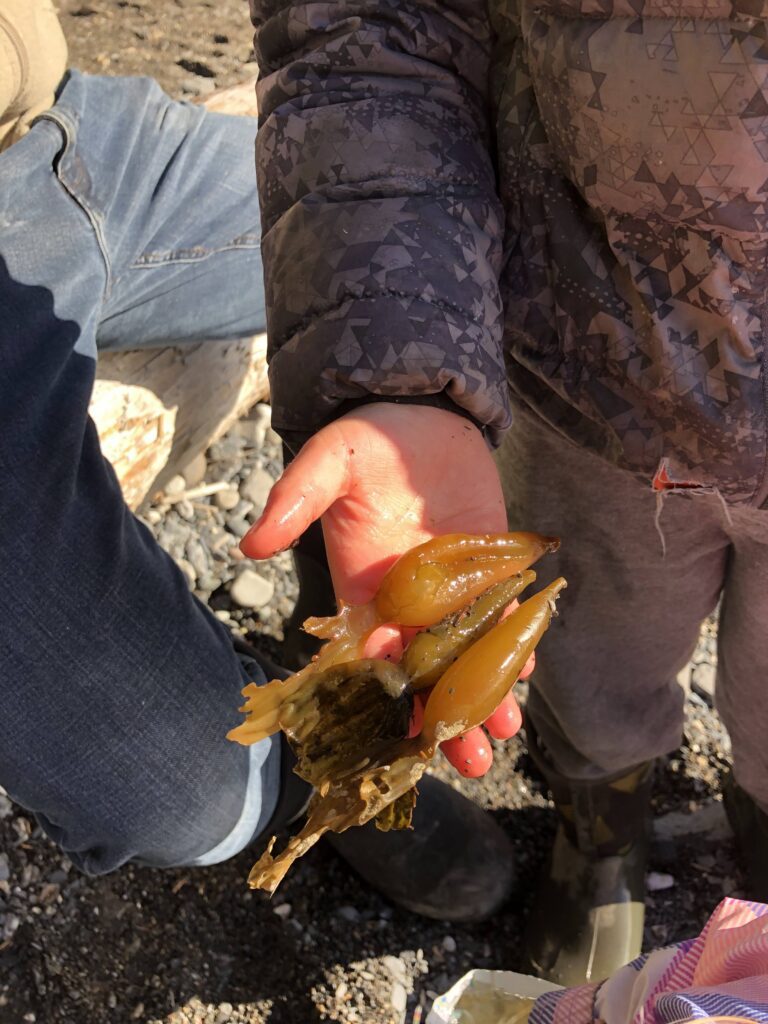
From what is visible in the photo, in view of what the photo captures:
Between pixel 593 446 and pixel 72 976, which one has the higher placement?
pixel 593 446

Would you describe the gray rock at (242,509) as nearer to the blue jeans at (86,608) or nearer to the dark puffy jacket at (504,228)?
the blue jeans at (86,608)

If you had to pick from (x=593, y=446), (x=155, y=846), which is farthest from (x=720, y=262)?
(x=155, y=846)

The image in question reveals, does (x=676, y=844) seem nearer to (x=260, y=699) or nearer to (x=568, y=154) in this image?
(x=260, y=699)

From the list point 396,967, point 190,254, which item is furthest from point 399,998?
point 190,254

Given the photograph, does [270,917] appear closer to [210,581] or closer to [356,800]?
[210,581]

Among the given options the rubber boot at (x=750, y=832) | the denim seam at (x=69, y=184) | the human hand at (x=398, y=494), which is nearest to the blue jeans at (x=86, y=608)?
the denim seam at (x=69, y=184)

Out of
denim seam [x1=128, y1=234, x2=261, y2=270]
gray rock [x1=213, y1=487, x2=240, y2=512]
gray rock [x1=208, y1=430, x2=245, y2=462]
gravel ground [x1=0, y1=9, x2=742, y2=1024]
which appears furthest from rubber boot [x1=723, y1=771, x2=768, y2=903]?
denim seam [x1=128, y1=234, x2=261, y2=270]
